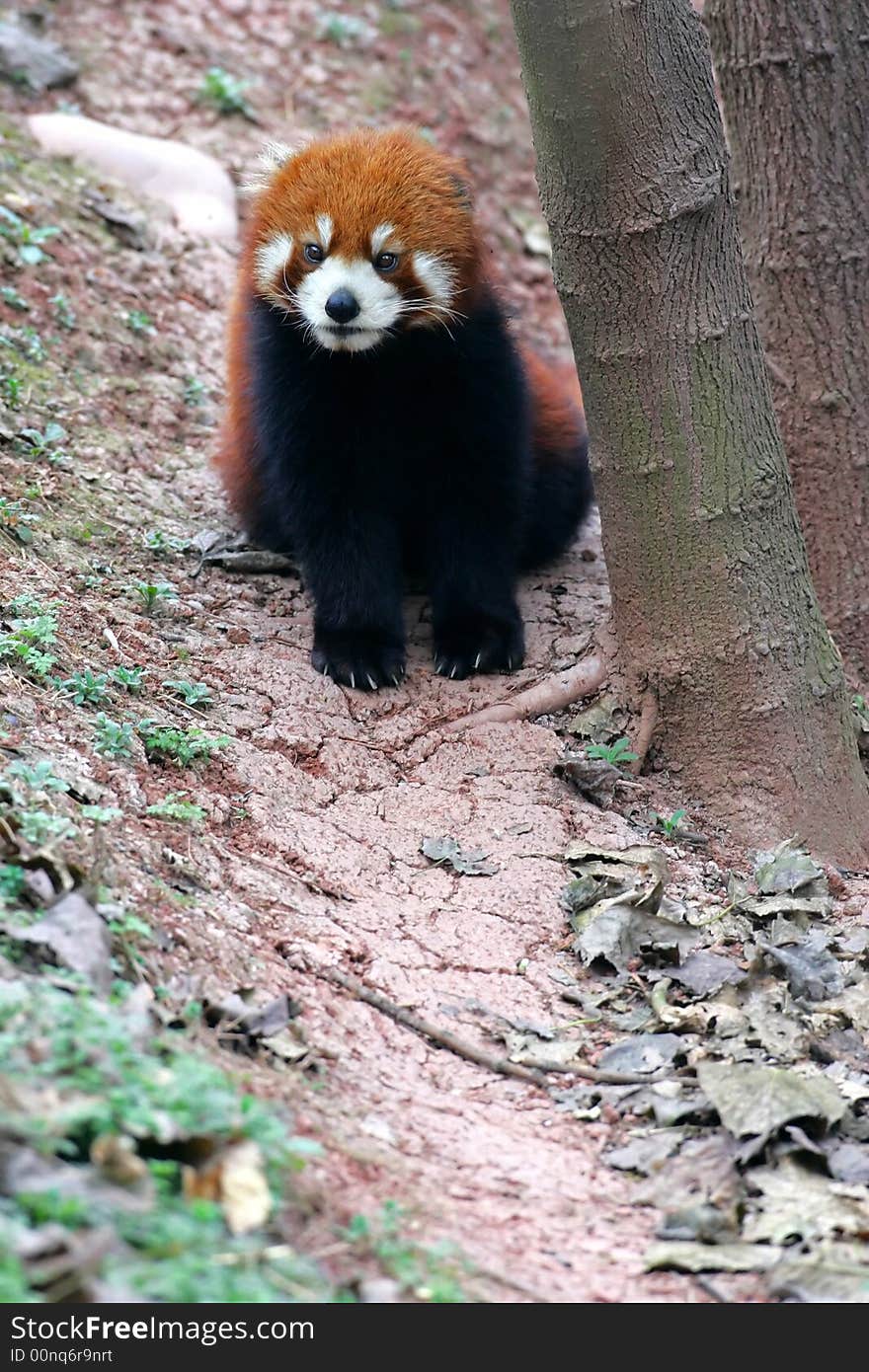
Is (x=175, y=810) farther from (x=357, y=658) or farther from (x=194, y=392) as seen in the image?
(x=194, y=392)

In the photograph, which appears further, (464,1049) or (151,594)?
(151,594)

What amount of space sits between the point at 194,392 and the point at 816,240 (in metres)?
2.82

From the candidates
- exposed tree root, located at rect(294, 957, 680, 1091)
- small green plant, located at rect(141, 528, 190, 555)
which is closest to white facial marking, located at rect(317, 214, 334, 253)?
small green plant, located at rect(141, 528, 190, 555)

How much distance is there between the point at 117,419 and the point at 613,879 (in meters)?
3.03

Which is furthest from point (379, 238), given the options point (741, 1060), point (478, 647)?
point (741, 1060)

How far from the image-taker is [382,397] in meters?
4.63

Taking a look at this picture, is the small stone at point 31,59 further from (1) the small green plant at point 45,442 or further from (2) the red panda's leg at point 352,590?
(2) the red panda's leg at point 352,590

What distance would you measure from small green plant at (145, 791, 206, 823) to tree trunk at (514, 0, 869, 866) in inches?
57.5

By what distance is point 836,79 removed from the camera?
4.28 metres

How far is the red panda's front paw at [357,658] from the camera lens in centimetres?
457

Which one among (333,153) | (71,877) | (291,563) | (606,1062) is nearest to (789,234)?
(333,153)

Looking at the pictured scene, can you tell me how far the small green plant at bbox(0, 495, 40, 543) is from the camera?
4527mm

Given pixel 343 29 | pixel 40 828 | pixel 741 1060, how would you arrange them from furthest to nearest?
pixel 343 29 < pixel 741 1060 < pixel 40 828

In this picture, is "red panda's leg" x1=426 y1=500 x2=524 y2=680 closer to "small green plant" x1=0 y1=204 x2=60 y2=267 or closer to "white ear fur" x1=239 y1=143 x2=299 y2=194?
"white ear fur" x1=239 y1=143 x2=299 y2=194
